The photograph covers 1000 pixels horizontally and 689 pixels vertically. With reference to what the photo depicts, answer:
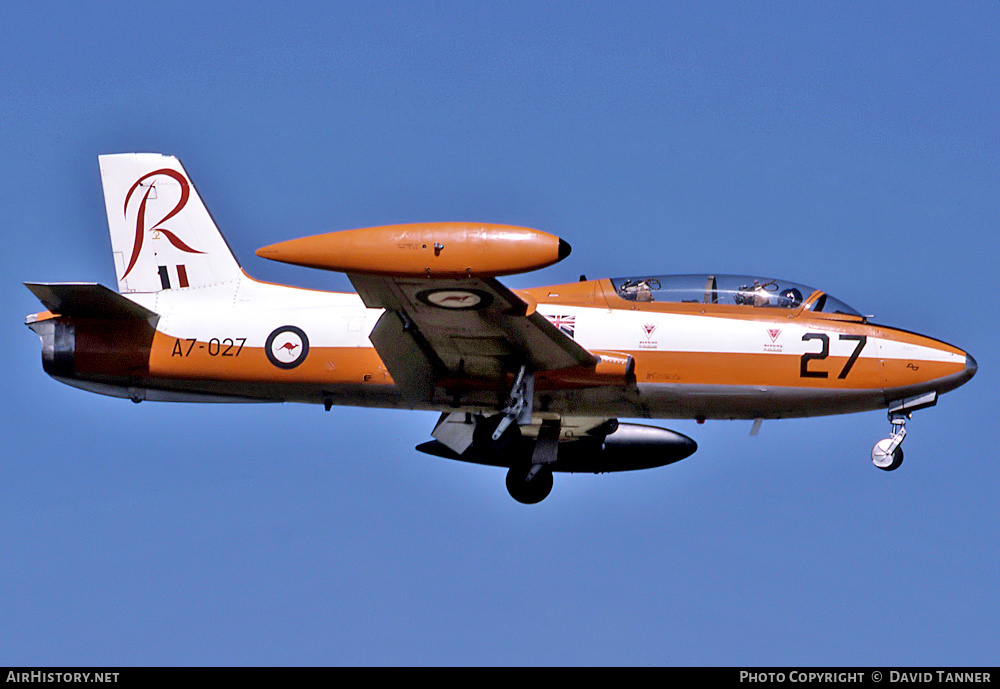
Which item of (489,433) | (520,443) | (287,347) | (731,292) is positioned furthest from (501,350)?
(731,292)

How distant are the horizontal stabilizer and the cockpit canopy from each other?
775 cm

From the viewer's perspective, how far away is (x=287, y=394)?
22.1 m

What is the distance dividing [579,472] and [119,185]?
30.5 ft

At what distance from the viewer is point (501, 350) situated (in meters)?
20.7

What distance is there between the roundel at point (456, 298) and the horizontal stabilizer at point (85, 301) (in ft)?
18.2

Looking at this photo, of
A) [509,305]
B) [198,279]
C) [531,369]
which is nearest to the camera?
[509,305]

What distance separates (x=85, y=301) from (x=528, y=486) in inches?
306

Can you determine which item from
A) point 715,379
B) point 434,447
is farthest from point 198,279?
point 715,379

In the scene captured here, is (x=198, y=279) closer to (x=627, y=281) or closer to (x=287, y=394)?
(x=287, y=394)

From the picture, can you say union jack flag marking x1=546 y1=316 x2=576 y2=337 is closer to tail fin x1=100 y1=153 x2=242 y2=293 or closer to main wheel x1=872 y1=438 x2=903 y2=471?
main wheel x1=872 y1=438 x2=903 y2=471

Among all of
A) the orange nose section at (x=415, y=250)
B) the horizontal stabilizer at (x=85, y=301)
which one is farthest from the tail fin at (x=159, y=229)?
the orange nose section at (x=415, y=250)

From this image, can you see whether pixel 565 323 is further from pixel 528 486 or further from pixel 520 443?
pixel 528 486
